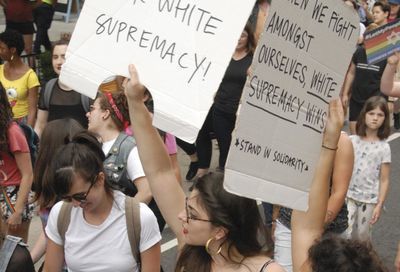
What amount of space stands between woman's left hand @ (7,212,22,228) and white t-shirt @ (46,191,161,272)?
1.60 metres

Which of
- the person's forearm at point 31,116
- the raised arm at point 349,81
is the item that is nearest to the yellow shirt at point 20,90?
the person's forearm at point 31,116

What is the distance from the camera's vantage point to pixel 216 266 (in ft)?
10.2

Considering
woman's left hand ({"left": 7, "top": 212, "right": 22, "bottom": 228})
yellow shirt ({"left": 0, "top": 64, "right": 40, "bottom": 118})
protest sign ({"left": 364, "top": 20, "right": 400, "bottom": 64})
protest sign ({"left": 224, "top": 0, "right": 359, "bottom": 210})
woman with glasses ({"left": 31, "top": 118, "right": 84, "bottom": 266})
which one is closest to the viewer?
protest sign ({"left": 224, "top": 0, "right": 359, "bottom": 210})

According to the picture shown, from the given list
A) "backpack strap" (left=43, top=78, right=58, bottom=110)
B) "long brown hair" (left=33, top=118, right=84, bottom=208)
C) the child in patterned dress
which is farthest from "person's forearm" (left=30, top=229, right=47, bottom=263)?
the child in patterned dress

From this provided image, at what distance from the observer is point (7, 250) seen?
3.24 meters

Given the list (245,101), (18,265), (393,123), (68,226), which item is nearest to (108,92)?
(68,226)

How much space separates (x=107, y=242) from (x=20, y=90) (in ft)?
12.8

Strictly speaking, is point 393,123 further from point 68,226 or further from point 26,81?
point 68,226

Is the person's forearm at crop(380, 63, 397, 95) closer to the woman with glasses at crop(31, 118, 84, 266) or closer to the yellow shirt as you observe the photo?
the woman with glasses at crop(31, 118, 84, 266)

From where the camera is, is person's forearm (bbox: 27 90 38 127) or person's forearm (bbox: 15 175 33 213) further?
person's forearm (bbox: 27 90 38 127)

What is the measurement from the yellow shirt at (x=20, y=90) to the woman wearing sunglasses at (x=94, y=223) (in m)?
3.61

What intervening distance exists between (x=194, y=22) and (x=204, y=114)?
34 cm

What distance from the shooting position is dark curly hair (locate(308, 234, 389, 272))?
2.57m

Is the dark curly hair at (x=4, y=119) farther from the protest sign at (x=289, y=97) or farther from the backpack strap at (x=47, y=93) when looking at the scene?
the protest sign at (x=289, y=97)
